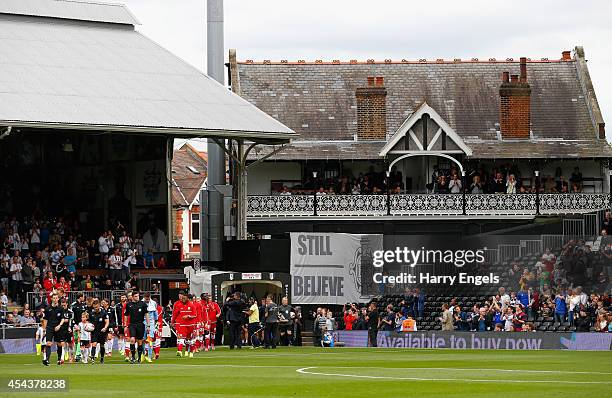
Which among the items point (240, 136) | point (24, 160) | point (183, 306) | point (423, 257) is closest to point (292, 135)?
point (240, 136)

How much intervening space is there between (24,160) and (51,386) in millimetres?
34963

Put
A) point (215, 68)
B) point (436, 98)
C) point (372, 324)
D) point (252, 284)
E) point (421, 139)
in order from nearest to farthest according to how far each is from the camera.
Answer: point (372, 324)
point (252, 284)
point (215, 68)
point (421, 139)
point (436, 98)

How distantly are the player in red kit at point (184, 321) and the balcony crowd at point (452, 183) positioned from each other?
26122 mm

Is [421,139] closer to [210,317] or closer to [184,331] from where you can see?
[210,317]

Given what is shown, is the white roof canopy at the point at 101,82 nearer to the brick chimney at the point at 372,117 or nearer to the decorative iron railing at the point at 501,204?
the brick chimney at the point at 372,117

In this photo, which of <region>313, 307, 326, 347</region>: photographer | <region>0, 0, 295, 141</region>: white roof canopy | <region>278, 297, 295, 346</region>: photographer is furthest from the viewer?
<region>0, 0, 295, 141</region>: white roof canopy

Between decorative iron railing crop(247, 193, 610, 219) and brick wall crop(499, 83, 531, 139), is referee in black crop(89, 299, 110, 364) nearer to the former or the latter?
decorative iron railing crop(247, 193, 610, 219)

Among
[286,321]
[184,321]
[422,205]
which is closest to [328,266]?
[286,321]

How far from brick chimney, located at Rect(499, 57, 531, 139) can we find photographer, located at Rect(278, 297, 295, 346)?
2327 centimetres

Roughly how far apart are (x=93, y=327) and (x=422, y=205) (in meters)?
30.5

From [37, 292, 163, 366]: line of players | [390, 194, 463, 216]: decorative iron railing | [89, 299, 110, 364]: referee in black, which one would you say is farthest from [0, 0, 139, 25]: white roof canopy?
[89, 299, 110, 364]: referee in black

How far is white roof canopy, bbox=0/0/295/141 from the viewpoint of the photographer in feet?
156

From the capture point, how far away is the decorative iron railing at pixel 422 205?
6222cm

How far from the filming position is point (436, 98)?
6862 cm
